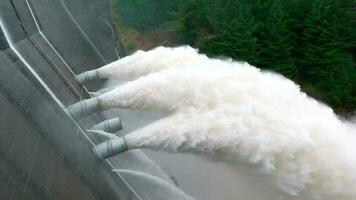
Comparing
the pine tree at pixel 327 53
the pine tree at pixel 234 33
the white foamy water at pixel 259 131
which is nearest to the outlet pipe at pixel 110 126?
the white foamy water at pixel 259 131

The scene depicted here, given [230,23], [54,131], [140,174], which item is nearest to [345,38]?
[230,23]

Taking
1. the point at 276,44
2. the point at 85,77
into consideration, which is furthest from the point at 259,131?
the point at 276,44

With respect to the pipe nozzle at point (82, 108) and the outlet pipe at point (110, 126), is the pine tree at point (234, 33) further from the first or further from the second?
the pipe nozzle at point (82, 108)

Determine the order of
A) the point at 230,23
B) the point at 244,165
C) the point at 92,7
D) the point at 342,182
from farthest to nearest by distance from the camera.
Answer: the point at 92,7, the point at 230,23, the point at 244,165, the point at 342,182

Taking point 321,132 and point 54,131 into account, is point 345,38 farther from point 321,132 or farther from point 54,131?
point 54,131

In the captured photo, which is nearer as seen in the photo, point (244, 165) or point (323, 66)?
point (244, 165)

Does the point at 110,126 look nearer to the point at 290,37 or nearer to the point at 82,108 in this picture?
the point at 82,108
